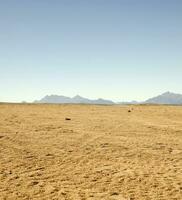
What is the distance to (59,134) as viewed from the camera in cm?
1681

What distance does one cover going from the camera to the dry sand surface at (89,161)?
903 cm

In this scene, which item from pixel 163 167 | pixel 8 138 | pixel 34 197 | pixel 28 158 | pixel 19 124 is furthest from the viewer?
pixel 19 124

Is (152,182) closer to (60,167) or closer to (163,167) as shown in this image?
(163,167)

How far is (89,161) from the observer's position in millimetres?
12047

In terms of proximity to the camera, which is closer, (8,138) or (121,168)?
(121,168)

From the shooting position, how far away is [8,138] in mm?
15438

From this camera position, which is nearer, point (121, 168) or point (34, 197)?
point (34, 197)

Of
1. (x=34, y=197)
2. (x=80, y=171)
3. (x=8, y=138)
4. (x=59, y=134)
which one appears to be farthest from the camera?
(x=59, y=134)

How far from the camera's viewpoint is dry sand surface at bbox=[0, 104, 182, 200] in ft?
29.6

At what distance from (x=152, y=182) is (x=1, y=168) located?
4.38 m

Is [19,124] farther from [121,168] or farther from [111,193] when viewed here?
[111,193]

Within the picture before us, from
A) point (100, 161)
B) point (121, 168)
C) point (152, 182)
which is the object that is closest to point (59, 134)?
point (100, 161)

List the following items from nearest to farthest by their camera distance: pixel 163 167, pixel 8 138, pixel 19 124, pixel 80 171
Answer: pixel 80 171 → pixel 163 167 → pixel 8 138 → pixel 19 124

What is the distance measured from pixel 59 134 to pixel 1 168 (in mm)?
6095
